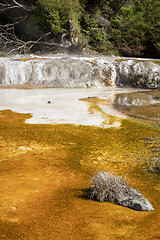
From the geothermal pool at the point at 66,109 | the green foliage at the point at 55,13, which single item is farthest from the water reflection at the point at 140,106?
the green foliage at the point at 55,13

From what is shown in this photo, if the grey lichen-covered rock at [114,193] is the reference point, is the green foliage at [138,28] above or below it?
above

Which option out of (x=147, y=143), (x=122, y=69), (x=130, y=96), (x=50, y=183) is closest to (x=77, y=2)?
(x=122, y=69)

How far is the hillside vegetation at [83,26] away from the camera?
21000 mm

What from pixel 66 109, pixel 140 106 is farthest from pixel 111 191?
pixel 140 106

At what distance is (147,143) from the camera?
582 centimetres

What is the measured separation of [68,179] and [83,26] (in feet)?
68.8

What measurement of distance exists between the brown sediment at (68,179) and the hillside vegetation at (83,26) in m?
15.6

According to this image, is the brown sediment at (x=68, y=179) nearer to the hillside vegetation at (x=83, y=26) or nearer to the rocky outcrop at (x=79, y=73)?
the rocky outcrop at (x=79, y=73)

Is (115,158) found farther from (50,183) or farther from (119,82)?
(119,82)

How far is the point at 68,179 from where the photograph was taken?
4.14 meters

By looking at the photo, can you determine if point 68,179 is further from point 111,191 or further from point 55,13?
point 55,13

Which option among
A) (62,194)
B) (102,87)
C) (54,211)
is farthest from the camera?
(102,87)

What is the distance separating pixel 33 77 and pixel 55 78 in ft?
4.33

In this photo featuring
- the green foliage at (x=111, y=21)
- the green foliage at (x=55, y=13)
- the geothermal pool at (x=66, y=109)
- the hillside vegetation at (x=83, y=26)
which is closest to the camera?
the geothermal pool at (x=66, y=109)
